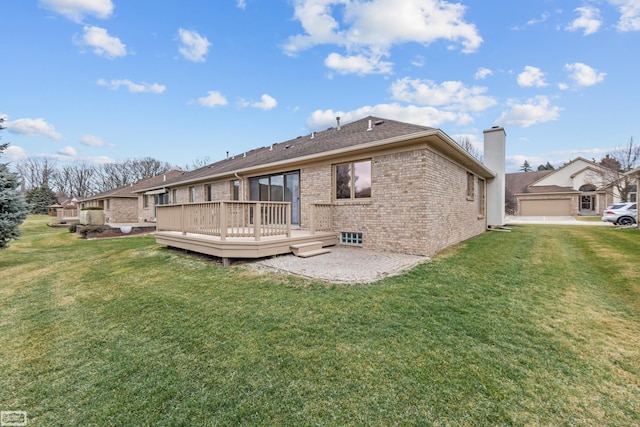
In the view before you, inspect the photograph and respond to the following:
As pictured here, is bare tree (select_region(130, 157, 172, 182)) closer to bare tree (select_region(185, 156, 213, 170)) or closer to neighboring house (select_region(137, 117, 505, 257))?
bare tree (select_region(185, 156, 213, 170))

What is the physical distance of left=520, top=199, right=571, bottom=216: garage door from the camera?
30781mm

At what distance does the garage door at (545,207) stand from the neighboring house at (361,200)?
27221 mm

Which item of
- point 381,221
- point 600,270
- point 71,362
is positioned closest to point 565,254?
point 600,270

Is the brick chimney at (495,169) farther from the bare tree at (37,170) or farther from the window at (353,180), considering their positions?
the bare tree at (37,170)

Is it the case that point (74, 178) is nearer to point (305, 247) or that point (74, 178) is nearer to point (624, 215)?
point (305, 247)

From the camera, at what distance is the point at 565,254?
302 inches

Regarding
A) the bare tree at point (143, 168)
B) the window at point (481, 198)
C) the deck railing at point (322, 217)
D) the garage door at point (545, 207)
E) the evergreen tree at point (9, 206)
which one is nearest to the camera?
the evergreen tree at point (9, 206)

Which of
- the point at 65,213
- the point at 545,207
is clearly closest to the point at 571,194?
the point at 545,207

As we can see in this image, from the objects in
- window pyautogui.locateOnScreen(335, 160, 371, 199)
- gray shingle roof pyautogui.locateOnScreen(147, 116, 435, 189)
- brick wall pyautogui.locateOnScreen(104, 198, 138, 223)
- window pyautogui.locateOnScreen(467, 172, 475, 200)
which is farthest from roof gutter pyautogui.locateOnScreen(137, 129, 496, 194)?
brick wall pyautogui.locateOnScreen(104, 198, 138, 223)

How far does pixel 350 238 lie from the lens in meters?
8.46

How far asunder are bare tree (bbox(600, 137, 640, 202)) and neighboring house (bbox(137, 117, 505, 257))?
2422cm

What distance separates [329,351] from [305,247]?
4555mm

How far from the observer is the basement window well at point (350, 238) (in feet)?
27.0

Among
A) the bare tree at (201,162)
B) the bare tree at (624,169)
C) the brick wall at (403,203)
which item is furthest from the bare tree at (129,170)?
the bare tree at (624,169)
